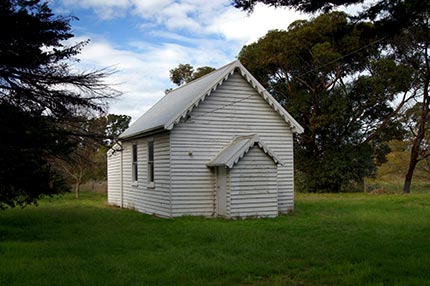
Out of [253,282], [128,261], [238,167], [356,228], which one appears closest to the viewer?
[253,282]

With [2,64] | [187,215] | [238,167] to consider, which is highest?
[2,64]

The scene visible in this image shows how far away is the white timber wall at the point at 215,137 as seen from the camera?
1753 centimetres

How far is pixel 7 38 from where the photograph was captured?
12750 mm

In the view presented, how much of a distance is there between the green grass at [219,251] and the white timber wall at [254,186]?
0.81 m

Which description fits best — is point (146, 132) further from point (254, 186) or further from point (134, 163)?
point (254, 186)

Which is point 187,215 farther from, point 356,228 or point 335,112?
point 335,112

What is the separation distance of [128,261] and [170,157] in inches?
327

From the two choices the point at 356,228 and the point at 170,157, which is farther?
the point at 170,157

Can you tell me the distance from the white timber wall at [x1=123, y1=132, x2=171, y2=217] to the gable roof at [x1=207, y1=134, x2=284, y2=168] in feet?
5.94

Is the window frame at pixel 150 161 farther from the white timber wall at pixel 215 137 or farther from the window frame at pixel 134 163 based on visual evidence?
the white timber wall at pixel 215 137

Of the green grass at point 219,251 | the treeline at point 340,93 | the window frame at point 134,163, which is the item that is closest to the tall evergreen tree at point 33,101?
the green grass at point 219,251

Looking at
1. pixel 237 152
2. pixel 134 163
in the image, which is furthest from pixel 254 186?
pixel 134 163

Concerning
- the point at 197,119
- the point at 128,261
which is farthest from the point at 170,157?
the point at 128,261

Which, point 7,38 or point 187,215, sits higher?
point 7,38
